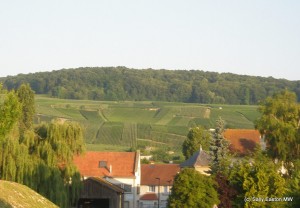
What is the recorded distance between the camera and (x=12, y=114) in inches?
1563

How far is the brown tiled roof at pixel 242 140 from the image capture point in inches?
2840

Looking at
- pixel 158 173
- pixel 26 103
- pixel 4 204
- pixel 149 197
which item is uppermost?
pixel 26 103

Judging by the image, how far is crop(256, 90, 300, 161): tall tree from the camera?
58406mm

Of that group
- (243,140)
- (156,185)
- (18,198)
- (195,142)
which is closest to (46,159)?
(18,198)

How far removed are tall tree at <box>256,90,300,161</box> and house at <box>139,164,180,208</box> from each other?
16294mm

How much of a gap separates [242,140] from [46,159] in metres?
30.1

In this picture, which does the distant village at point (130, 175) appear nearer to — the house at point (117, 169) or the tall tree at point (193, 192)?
the house at point (117, 169)

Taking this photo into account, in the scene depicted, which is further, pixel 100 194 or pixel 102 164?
pixel 102 164

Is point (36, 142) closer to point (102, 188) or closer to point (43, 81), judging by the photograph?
point (102, 188)

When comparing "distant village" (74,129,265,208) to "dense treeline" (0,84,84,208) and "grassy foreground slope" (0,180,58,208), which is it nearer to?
"dense treeline" (0,84,84,208)

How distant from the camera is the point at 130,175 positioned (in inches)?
2724

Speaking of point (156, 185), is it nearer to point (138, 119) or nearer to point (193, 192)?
point (193, 192)

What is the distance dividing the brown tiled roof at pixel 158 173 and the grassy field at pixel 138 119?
71.1 ft

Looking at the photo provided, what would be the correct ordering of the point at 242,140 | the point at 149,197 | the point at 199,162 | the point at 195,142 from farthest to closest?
the point at 195,142, the point at 149,197, the point at 242,140, the point at 199,162
